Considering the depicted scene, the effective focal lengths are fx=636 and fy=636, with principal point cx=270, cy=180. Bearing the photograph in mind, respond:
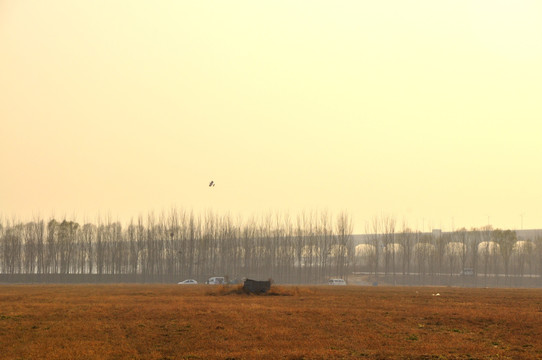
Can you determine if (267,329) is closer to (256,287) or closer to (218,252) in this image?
(256,287)

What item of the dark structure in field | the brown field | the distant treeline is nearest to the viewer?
the brown field

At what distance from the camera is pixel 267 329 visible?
33250 mm

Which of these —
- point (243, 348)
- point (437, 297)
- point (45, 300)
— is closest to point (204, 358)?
point (243, 348)

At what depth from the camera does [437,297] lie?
54.5 metres

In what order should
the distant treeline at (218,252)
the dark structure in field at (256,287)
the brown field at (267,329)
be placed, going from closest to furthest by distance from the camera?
the brown field at (267,329) → the dark structure in field at (256,287) → the distant treeline at (218,252)

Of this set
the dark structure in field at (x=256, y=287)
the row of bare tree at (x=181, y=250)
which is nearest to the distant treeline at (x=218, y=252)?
the row of bare tree at (x=181, y=250)

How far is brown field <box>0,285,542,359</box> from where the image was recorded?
2761 cm

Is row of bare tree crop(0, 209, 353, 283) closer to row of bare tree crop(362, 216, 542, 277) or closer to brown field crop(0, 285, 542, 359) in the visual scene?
row of bare tree crop(362, 216, 542, 277)

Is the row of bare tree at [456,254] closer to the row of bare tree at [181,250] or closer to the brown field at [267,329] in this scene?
the row of bare tree at [181,250]

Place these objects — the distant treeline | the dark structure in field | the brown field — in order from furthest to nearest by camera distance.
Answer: the distant treeline
the dark structure in field
the brown field

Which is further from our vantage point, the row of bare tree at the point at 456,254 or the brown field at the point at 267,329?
the row of bare tree at the point at 456,254

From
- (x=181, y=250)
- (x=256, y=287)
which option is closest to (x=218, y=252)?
(x=181, y=250)

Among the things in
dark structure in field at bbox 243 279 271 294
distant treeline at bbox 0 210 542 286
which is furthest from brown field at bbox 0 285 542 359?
distant treeline at bbox 0 210 542 286

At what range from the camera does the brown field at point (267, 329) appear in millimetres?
27609
